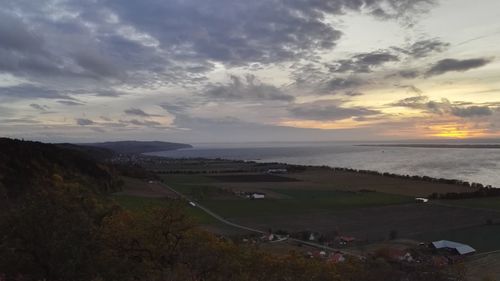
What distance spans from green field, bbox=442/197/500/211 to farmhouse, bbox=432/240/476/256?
30484 millimetres

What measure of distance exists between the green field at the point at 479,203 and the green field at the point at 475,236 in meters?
17.3

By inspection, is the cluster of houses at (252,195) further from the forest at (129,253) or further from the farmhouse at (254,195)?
the forest at (129,253)

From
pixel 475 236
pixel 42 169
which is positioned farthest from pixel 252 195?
pixel 475 236

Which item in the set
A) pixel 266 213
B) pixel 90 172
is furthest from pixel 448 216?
pixel 90 172

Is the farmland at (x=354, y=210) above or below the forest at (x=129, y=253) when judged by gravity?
below

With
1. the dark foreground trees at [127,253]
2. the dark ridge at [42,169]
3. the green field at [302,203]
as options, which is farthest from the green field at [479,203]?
the dark ridge at [42,169]

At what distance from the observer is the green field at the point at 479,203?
70544 millimetres

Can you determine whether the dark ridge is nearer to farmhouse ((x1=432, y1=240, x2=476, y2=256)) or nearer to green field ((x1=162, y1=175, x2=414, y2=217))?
green field ((x1=162, y1=175, x2=414, y2=217))

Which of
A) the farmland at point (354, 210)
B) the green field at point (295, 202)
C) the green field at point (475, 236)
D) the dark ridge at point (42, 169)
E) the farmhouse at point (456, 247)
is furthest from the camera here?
the green field at point (295, 202)

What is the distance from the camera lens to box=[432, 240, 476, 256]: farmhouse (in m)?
40.8

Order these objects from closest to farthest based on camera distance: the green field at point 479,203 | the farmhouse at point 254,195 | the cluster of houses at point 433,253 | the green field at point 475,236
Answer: the cluster of houses at point 433,253 → the green field at point 475,236 → the green field at point 479,203 → the farmhouse at point 254,195

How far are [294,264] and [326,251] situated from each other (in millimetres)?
20411

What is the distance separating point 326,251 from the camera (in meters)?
41.8

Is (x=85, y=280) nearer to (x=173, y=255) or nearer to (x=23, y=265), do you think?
(x=23, y=265)
